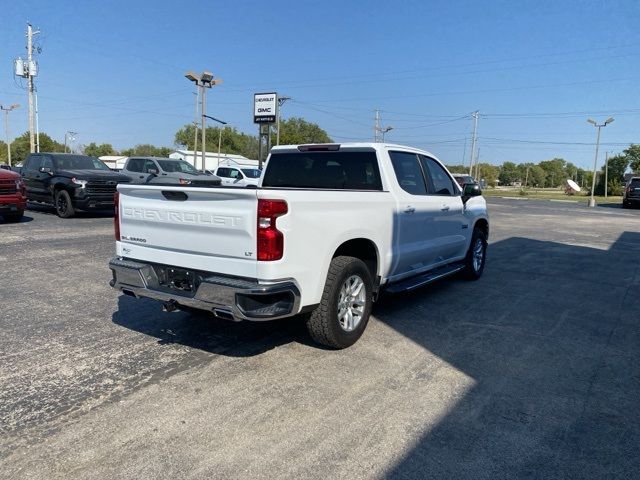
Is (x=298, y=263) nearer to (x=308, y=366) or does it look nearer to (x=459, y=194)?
(x=308, y=366)

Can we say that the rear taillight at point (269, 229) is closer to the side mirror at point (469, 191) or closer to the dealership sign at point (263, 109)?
the side mirror at point (469, 191)

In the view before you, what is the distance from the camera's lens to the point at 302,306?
3938 mm

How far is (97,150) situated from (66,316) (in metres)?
142

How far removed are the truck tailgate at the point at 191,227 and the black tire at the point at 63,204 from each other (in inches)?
423

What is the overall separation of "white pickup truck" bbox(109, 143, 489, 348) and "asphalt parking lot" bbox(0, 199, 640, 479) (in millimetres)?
532

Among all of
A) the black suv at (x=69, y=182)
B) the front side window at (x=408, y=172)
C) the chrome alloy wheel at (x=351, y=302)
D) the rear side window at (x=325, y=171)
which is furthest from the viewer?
the black suv at (x=69, y=182)

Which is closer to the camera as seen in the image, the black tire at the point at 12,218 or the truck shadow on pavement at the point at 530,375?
the truck shadow on pavement at the point at 530,375

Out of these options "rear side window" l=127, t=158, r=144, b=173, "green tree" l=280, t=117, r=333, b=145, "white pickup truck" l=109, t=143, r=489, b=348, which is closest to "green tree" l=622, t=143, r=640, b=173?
"green tree" l=280, t=117, r=333, b=145

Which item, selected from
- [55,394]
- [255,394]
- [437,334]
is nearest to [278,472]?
[255,394]

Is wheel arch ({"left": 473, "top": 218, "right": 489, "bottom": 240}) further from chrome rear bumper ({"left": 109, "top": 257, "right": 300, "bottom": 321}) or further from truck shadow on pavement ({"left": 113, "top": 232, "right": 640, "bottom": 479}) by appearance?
chrome rear bumper ({"left": 109, "top": 257, "right": 300, "bottom": 321})

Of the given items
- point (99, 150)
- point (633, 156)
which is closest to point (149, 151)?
point (99, 150)

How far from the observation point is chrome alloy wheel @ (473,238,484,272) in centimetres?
764

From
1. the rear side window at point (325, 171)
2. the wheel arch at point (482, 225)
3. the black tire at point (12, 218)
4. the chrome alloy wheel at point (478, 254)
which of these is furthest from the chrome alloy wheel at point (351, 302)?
the black tire at point (12, 218)

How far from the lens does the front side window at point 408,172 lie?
554 centimetres
